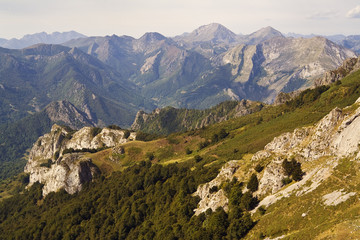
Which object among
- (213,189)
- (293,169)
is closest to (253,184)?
(293,169)

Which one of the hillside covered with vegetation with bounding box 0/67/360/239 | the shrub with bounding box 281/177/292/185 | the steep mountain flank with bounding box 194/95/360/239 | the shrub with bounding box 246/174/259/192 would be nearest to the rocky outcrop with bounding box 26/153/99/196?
the hillside covered with vegetation with bounding box 0/67/360/239

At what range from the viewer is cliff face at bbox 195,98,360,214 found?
203ft

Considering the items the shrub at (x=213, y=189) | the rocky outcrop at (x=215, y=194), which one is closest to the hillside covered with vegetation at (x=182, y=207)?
the rocky outcrop at (x=215, y=194)

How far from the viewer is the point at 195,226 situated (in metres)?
76.9

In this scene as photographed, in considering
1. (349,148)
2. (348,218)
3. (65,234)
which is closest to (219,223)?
(348,218)

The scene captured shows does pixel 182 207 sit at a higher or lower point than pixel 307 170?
lower

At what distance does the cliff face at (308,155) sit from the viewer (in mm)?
61728

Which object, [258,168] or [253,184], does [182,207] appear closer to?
[253,184]

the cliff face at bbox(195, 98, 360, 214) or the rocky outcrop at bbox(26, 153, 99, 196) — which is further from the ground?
the cliff face at bbox(195, 98, 360, 214)

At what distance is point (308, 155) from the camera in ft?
239

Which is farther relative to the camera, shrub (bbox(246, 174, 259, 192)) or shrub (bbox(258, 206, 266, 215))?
shrub (bbox(246, 174, 259, 192))

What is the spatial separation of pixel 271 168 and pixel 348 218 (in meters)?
29.4

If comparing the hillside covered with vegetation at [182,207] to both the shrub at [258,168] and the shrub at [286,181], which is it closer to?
the shrub at [258,168]

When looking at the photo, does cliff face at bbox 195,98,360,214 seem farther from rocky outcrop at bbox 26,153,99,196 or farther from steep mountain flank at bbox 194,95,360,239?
rocky outcrop at bbox 26,153,99,196
